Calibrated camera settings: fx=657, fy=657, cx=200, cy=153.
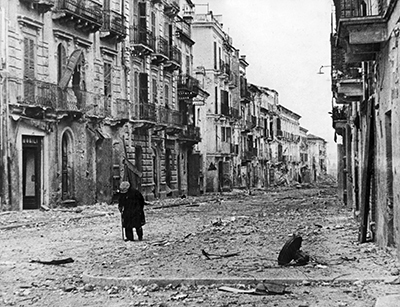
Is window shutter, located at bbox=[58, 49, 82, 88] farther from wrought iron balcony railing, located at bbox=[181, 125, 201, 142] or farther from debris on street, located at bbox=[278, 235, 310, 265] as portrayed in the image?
debris on street, located at bbox=[278, 235, 310, 265]

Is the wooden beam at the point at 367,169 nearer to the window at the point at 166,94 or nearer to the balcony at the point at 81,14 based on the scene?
the balcony at the point at 81,14

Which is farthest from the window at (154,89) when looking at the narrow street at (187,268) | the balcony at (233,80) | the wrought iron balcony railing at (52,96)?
the balcony at (233,80)

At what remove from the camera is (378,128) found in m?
11.6

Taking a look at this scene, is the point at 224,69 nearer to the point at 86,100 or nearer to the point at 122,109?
the point at 122,109

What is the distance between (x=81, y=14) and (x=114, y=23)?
364 cm

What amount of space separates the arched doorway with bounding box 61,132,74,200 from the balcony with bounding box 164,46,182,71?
12388mm

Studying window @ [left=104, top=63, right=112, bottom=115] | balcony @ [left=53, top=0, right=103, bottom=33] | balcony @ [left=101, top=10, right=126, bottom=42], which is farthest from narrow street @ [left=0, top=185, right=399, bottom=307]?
balcony @ [left=101, top=10, right=126, bottom=42]

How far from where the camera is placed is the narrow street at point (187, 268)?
779 cm

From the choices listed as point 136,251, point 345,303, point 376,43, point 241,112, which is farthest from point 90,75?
point 241,112

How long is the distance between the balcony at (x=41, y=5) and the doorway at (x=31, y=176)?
445 centimetres

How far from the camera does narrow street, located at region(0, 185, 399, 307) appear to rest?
25.5 ft

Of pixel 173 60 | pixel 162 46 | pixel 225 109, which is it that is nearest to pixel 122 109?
pixel 162 46

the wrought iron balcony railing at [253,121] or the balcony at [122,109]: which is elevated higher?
the wrought iron balcony railing at [253,121]

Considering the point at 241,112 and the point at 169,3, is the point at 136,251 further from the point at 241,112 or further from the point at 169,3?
the point at 241,112
